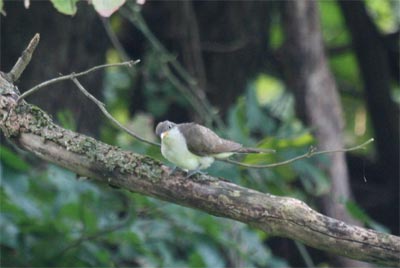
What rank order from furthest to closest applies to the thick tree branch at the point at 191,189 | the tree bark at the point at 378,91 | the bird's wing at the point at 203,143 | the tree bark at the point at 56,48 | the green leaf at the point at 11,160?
the tree bark at the point at 378,91 < the tree bark at the point at 56,48 < the green leaf at the point at 11,160 < the bird's wing at the point at 203,143 < the thick tree branch at the point at 191,189

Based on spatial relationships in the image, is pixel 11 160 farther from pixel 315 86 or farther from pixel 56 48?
pixel 315 86

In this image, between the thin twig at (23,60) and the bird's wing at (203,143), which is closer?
the thin twig at (23,60)

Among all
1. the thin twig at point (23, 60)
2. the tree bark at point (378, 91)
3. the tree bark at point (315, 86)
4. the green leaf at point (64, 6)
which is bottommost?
the thin twig at point (23, 60)

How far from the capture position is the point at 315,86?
15.1 ft

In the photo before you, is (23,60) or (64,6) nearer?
(23,60)

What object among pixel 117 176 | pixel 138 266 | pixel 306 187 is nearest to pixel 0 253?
pixel 138 266

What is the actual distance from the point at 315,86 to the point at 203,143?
2285 mm

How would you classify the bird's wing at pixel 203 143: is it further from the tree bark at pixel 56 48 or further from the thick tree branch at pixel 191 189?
the tree bark at pixel 56 48

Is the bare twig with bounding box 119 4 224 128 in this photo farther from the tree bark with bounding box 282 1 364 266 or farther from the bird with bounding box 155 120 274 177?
the bird with bounding box 155 120 274 177

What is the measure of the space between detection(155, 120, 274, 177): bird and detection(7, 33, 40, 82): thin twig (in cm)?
35

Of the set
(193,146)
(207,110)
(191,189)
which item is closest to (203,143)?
(193,146)

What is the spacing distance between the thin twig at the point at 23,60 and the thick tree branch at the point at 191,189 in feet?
0.08

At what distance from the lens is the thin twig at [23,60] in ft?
7.29

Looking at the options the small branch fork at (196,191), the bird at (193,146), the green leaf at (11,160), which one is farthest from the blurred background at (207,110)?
the small branch fork at (196,191)
